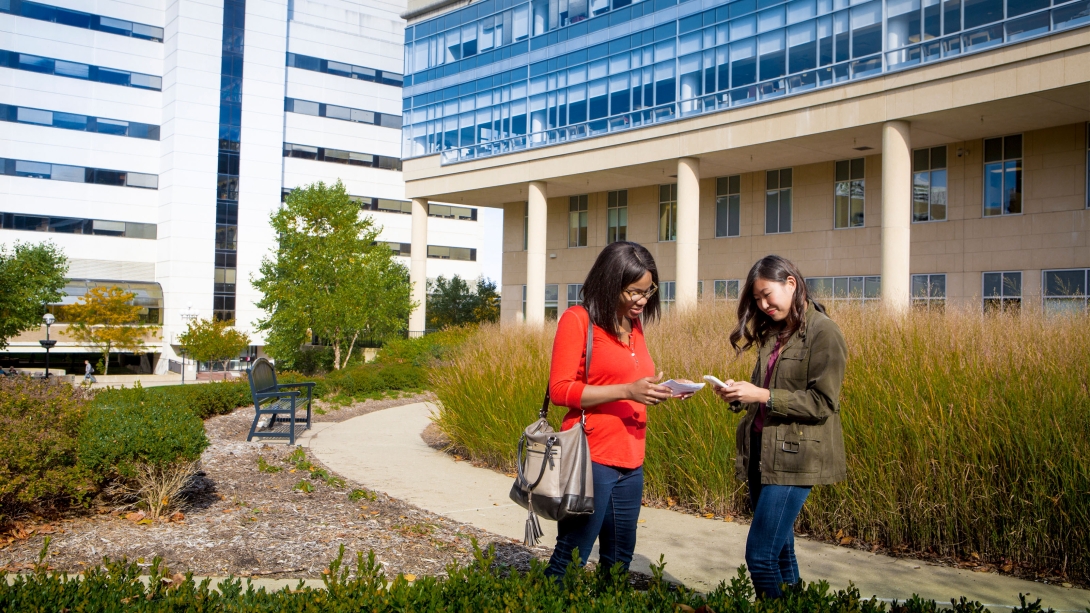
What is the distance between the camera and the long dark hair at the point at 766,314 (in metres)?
3.76

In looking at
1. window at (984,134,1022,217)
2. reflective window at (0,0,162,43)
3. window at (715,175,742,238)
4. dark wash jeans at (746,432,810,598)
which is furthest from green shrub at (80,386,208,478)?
reflective window at (0,0,162,43)

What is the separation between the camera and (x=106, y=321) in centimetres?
5300

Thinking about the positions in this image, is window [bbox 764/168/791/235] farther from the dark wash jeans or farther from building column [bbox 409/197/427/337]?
the dark wash jeans

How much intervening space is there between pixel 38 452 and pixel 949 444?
21.0 feet

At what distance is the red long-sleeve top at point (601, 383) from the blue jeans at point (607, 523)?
0.07 m

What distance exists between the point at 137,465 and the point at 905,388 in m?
5.75

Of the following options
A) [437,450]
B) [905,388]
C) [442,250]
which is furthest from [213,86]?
[905,388]

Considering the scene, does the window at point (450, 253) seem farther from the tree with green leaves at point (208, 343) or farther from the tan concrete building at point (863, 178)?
the tan concrete building at point (863, 178)

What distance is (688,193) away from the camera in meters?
30.5

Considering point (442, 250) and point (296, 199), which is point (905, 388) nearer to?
point (296, 199)

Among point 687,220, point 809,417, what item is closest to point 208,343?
point 687,220

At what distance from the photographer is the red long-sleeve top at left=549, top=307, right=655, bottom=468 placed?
358cm

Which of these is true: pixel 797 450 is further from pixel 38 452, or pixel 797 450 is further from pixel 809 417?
pixel 38 452

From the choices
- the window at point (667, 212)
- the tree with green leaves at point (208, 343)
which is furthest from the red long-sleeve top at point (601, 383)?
the tree with green leaves at point (208, 343)
